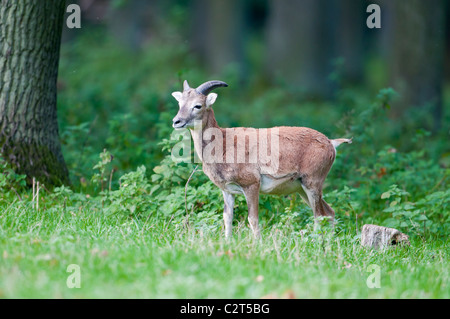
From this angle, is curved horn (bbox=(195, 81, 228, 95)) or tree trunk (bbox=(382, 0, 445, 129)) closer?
curved horn (bbox=(195, 81, 228, 95))

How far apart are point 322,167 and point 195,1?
2244 centimetres

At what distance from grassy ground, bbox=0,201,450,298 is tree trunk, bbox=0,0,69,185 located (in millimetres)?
1278

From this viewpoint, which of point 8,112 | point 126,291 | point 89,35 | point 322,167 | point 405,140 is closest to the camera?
point 126,291

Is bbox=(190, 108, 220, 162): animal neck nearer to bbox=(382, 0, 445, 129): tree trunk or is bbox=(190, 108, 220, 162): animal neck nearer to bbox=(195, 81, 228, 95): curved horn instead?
bbox=(195, 81, 228, 95): curved horn

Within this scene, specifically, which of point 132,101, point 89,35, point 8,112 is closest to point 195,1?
point 89,35

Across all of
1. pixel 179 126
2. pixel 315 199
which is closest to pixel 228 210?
pixel 315 199

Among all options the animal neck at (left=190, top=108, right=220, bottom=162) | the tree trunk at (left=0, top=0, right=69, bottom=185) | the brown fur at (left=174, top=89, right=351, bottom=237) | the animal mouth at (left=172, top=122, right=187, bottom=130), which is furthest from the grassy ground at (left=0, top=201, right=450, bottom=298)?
the tree trunk at (left=0, top=0, right=69, bottom=185)

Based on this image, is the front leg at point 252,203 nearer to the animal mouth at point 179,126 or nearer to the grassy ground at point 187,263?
the grassy ground at point 187,263

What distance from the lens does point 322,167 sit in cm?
770

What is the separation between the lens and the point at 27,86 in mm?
8344

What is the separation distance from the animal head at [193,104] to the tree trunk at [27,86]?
219cm

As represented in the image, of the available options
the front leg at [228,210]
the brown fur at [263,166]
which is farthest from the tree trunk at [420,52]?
the front leg at [228,210]

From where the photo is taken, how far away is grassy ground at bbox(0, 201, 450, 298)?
512cm
